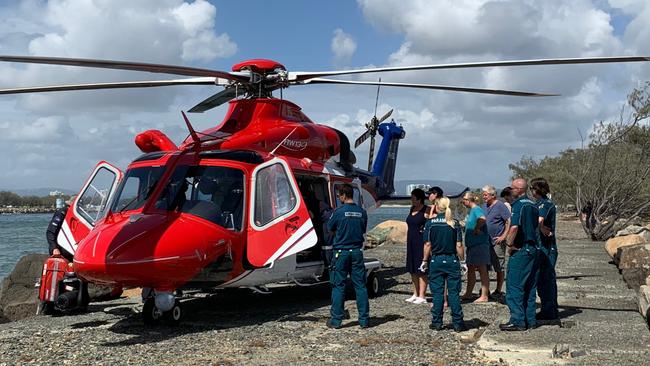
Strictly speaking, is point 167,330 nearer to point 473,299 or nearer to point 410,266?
point 410,266

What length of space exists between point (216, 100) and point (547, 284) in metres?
5.42

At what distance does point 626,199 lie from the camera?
73.8 feet

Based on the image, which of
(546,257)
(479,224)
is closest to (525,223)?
(546,257)

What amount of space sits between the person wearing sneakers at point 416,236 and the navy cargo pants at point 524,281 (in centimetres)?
178

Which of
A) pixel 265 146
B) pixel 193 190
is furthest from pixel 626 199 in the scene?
pixel 193 190

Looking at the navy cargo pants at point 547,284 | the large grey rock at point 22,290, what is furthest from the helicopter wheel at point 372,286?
the large grey rock at point 22,290

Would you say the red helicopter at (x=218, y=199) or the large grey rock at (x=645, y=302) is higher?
the red helicopter at (x=218, y=199)

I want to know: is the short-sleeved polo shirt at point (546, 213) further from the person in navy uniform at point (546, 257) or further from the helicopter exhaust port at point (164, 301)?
the helicopter exhaust port at point (164, 301)

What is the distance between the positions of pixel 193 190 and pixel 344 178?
331 centimetres

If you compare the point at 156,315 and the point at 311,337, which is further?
the point at 156,315

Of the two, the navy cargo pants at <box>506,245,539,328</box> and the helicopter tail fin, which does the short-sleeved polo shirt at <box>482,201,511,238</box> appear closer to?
the navy cargo pants at <box>506,245,539,328</box>

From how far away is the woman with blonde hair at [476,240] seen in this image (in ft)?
28.6

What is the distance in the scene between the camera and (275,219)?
8.17 metres

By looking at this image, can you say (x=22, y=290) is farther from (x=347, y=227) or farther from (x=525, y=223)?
(x=525, y=223)
